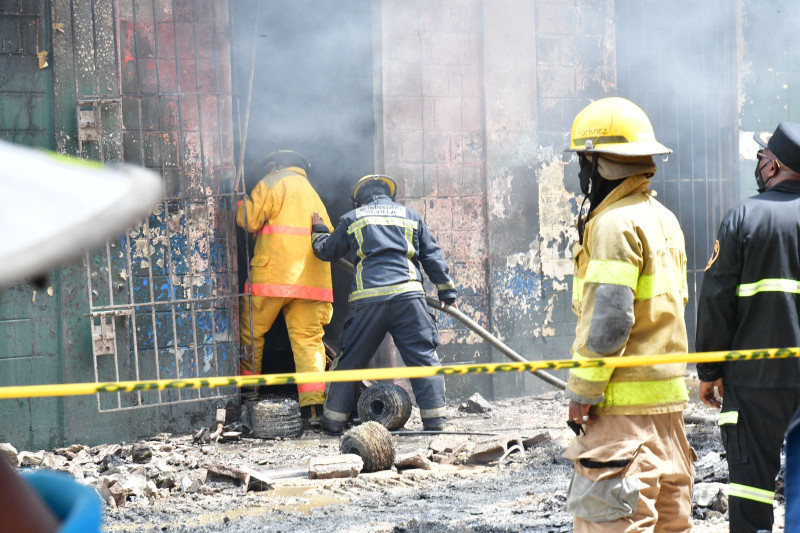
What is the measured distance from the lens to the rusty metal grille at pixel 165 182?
7.04 metres

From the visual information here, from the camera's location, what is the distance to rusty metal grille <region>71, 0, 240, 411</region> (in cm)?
704

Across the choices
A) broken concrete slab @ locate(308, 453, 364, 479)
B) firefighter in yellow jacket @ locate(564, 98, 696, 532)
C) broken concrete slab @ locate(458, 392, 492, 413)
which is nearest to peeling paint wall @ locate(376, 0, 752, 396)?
broken concrete slab @ locate(458, 392, 492, 413)

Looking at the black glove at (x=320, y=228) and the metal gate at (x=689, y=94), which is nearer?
the black glove at (x=320, y=228)

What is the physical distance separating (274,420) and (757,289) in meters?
4.34

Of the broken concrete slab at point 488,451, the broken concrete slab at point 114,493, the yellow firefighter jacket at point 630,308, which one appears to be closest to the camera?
the yellow firefighter jacket at point 630,308

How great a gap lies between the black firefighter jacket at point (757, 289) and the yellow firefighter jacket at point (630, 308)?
668mm

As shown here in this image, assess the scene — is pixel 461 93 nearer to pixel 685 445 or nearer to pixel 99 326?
pixel 99 326

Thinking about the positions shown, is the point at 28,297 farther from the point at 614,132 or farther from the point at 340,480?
the point at 614,132

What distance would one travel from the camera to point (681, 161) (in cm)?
945

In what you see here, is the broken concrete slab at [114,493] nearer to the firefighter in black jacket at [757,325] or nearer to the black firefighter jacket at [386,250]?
the black firefighter jacket at [386,250]

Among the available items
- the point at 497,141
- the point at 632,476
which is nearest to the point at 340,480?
the point at 632,476

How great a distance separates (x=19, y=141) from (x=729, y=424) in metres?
5.53

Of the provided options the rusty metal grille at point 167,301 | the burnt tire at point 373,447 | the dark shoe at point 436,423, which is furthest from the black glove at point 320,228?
the burnt tire at point 373,447

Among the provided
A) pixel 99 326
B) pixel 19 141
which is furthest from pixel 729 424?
pixel 19 141
